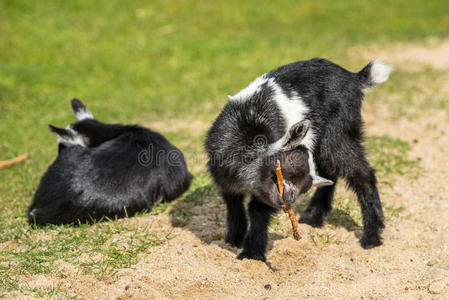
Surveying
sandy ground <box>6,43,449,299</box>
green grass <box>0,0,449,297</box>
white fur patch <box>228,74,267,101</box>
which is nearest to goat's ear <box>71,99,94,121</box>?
green grass <box>0,0,449,297</box>

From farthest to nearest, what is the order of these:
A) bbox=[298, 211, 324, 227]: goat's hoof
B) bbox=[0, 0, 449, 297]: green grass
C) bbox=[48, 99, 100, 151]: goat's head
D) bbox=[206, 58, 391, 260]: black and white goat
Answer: bbox=[48, 99, 100, 151]: goat's head < bbox=[298, 211, 324, 227]: goat's hoof < bbox=[0, 0, 449, 297]: green grass < bbox=[206, 58, 391, 260]: black and white goat

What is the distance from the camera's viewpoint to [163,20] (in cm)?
1655

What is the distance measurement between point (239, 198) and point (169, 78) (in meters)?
7.96

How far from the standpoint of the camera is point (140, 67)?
43.5 feet

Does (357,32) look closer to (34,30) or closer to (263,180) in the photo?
(34,30)

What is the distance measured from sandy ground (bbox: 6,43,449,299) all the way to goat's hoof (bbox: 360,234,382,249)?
63 millimetres

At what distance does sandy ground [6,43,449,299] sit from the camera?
4.36 metres

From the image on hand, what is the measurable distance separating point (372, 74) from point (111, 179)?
10.3 feet

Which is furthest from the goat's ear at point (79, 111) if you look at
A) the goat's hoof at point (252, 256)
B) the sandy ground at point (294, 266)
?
A: the goat's hoof at point (252, 256)

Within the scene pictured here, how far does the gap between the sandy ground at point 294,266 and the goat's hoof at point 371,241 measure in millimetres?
63

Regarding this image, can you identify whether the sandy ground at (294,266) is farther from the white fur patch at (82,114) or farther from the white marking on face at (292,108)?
the white fur patch at (82,114)

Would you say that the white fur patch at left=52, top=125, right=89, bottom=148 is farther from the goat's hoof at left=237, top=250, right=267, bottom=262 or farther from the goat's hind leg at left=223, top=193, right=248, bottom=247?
the goat's hoof at left=237, top=250, right=267, bottom=262

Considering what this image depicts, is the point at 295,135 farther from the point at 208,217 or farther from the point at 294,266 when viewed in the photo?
the point at 208,217

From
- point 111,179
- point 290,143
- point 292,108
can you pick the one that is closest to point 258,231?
point 290,143
